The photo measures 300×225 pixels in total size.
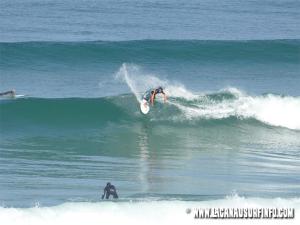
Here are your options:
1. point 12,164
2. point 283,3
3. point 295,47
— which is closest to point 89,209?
point 12,164

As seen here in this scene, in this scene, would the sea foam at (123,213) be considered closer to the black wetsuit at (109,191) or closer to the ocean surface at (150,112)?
the ocean surface at (150,112)

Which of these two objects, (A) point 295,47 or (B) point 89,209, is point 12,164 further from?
(A) point 295,47

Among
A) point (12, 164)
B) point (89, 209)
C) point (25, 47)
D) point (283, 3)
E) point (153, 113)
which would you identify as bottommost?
point (89, 209)

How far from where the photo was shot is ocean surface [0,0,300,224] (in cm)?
2120

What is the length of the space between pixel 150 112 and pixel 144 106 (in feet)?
1.71

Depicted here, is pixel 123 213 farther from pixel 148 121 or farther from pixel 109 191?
pixel 148 121

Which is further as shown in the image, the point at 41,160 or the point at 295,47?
the point at 295,47

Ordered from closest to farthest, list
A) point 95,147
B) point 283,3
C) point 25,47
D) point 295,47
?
1. point 95,147
2. point 25,47
3. point 295,47
4. point 283,3

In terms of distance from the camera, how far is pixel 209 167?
24453mm

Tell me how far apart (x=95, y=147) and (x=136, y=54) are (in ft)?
47.2

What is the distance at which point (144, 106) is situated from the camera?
29.1m

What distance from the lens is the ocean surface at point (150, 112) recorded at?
21203mm

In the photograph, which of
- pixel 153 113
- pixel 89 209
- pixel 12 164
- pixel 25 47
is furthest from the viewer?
pixel 25 47

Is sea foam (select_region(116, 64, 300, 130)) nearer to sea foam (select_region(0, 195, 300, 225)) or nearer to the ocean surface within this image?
the ocean surface
